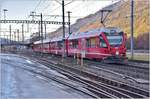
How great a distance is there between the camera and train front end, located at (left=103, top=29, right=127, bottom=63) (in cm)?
3672

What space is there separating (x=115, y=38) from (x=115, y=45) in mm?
664

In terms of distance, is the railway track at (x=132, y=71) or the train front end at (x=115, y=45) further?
the train front end at (x=115, y=45)

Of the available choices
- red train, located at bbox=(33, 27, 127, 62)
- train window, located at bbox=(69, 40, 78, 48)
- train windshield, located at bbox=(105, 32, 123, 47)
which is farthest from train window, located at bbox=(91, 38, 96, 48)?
train window, located at bbox=(69, 40, 78, 48)

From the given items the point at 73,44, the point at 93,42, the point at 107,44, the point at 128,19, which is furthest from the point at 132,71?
the point at 128,19

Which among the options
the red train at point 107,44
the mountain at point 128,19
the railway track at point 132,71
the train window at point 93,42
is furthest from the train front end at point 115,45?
the mountain at point 128,19

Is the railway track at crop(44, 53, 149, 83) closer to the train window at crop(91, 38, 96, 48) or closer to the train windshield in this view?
the train windshield

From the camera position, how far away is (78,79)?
80.1 ft

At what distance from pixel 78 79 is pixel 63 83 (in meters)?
1.50

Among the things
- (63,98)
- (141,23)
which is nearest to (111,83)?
(63,98)

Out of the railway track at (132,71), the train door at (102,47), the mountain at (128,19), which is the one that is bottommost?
the railway track at (132,71)

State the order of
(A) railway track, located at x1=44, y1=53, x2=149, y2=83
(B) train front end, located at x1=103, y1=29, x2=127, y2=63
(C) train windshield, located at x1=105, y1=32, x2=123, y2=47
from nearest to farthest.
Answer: (A) railway track, located at x1=44, y1=53, x2=149, y2=83, (B) train front end, located at x1=103, y1=29, x2=127, y2=63, (C) train windshield, located at x1=105, y1=32, x2=123, y2=47

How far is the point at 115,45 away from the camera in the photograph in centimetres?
3741

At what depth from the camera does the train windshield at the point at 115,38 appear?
122 ft

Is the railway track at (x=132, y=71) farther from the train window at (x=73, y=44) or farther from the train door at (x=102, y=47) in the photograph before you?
the train window at (x=73, y=44)
